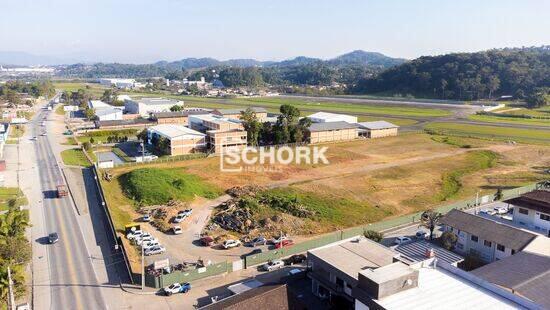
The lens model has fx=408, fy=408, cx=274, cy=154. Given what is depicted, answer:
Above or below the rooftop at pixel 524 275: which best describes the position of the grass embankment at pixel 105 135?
above

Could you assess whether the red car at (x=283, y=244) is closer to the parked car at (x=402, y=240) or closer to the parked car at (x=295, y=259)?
the parked car at (x=295, y=259)

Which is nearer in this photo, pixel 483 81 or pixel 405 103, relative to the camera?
pixel 405 103

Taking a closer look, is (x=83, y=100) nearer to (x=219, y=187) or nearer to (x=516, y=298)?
(x=219, y=187)

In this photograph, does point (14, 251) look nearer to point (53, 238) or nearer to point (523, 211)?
point (53, 238)

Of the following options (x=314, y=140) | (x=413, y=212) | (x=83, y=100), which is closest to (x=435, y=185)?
(x=413, y=212)

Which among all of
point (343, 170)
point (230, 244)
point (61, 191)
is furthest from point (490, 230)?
point (61, 191)

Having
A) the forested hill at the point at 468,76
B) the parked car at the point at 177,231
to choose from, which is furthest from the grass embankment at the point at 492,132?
the parked car at the point at 177,231
